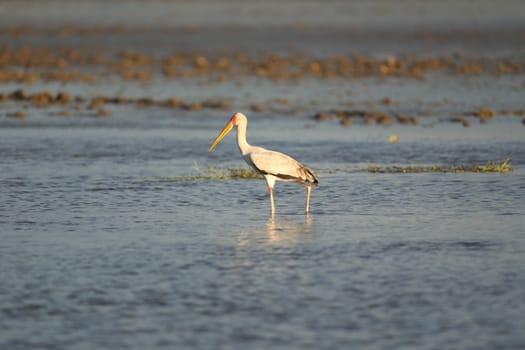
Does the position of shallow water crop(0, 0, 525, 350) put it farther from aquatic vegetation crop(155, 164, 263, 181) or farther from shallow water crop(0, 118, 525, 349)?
aquatic vegetation crop(155, 164, 263, 181)

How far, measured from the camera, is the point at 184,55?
58281mm

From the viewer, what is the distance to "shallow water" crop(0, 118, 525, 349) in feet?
34.8

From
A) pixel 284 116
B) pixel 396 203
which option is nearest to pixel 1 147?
pixel 284 116

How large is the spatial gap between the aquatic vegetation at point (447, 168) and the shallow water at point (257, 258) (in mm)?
449

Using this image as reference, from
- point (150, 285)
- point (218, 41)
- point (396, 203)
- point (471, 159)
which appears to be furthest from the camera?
point (218, 41)

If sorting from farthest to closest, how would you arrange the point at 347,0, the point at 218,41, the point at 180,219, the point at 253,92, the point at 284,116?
the point at 347,0
the point at 218,41
the point at 253,92
the point at 284,116
the point at 180,219

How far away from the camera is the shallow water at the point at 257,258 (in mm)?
10594

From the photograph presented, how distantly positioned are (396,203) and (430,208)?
64 cm

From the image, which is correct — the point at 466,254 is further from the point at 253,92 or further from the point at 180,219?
the point at 253,92

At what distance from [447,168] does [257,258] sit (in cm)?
836

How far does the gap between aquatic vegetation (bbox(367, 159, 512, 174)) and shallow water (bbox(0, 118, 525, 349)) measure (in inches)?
17.7

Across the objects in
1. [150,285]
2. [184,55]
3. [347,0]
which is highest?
[347,0]

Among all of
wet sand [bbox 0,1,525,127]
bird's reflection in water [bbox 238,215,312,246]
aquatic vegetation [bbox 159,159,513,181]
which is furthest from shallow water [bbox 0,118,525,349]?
wet sand [bbox 0,1,525,127]

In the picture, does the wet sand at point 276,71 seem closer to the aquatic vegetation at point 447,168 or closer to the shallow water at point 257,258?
the aquatic vegetation at point 447,168
